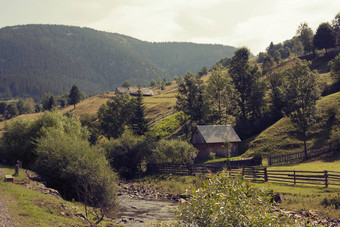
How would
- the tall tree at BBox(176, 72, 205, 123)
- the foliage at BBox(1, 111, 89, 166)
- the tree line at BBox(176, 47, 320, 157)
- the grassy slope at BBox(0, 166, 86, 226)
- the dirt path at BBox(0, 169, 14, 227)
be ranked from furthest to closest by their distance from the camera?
the tall tree at BBox(176, 72, 205, 123), the tree line at BBox(176, 47, 320, 157), the foliage at BBox(1, 111, 89, 166), the grassy slope at BBox(0, 166, 86, 226), the dirt path at BBox(0, 169, 14, 227)

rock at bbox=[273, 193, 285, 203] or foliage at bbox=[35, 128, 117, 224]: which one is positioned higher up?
foliage at bbox=[35, 128, 117, 224]

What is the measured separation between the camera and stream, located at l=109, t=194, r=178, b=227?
27736mm

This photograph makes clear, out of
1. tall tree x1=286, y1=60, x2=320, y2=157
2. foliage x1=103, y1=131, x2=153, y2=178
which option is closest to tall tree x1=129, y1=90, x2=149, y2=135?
foliage x1=103, y1=131, x2=153, y2=178

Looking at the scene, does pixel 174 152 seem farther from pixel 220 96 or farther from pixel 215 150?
pixel 220 96

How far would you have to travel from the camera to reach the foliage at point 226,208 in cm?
1012

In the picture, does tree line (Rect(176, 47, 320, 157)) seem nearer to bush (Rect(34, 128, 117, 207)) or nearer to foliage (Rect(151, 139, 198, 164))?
foliage (Rect(151, 139, 198, 164))

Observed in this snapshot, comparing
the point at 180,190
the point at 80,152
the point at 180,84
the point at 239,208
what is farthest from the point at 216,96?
the point at 239,208

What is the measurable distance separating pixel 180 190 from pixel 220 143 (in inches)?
933

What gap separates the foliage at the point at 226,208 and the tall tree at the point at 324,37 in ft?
368

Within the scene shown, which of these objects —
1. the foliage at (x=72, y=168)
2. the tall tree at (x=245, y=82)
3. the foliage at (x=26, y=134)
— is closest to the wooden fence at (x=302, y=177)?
the foliage at (x=72, y=168)

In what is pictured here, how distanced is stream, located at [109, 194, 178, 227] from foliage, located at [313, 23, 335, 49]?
95.6 meters

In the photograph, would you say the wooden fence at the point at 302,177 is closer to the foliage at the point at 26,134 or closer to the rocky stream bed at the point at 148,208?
the rocky stream bed at the point at 148,208

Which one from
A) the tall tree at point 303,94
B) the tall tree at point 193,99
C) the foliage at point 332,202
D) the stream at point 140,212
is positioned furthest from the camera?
the tall tree at point 193,99

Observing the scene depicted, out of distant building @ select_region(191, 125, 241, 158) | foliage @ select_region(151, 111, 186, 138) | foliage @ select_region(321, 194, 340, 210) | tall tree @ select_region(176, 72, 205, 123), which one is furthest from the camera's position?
foliage @ select_region(151, 111, 186, 138)
